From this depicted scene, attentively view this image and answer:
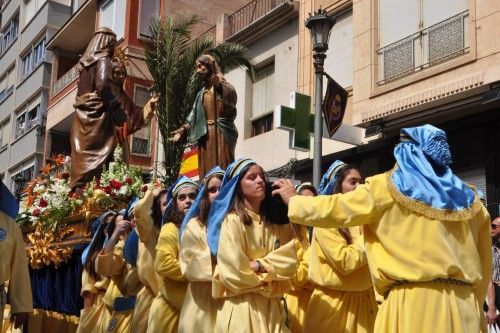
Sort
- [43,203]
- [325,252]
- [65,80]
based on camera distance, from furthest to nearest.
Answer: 1. [65,80]
2. [43,203]
3. [325,252]

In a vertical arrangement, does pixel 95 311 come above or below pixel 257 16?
below

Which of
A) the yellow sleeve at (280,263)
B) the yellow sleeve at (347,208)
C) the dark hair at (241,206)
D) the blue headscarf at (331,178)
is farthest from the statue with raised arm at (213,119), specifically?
the yellow sleeve at (347,208)

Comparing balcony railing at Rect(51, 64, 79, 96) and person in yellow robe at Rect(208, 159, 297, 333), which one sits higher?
balcony railing at Rect(51, 64, 79, 96)

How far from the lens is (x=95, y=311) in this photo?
23.7 ft

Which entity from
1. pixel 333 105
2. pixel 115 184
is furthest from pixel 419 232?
pixel 333 105

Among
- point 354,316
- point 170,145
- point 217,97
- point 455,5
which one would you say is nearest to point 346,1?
point 455,5

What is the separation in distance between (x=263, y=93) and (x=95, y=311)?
13.1 m

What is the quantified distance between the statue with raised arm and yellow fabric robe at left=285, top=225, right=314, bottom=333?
9.78ft

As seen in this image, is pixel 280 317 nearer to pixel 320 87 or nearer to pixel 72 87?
pixel 320 87

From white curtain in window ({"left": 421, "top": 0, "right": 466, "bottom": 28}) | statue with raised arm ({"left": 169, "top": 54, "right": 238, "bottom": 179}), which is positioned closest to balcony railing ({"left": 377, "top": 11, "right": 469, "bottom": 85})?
white curtain in window ({"left": 421, "top": 0, "right": 466, "bottom": 28})

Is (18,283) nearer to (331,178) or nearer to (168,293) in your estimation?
(168,293)

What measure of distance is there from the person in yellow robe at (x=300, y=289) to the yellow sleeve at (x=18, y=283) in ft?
6.88

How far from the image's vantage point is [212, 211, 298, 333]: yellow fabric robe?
4.18 m

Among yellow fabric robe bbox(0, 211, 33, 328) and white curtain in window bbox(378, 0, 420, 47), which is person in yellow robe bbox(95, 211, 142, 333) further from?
white curtain in window bbox(378, 0, 420, 47)
